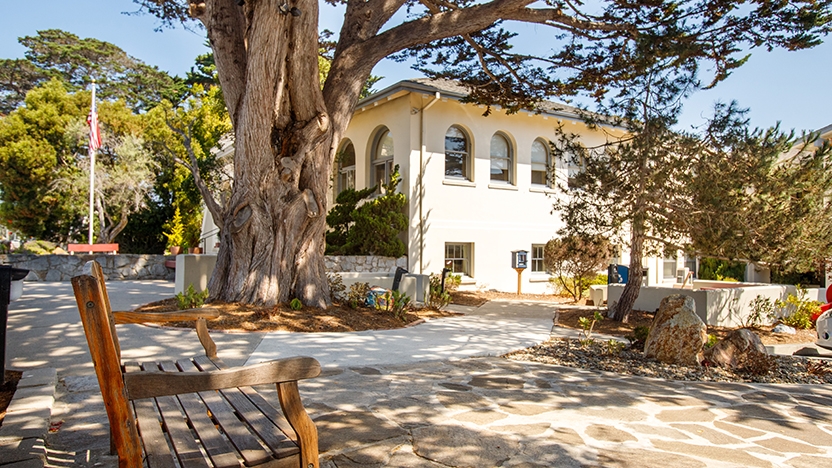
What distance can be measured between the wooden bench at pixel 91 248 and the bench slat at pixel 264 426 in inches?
702

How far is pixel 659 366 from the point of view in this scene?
22.6 ft

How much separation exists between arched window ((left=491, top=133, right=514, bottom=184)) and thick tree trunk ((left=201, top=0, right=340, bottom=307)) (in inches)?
371

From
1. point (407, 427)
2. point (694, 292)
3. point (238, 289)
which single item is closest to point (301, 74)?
point (238, 289)

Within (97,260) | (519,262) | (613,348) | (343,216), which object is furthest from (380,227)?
(97,260)

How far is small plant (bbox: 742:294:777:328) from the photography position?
12031 mm

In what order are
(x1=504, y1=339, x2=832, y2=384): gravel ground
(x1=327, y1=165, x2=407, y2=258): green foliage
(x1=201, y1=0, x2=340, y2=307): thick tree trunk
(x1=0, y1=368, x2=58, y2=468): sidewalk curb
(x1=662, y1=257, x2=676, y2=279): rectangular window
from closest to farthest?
(x1=0, y1=368, x2=58, y2=468): sidewalk curb, (x1=504, y1=339, x2=832, y2=384): gravel ground, (x1=201, y1=0, x2=340, y2=307): thick tree trunk, (x1=327, y1=165, x2=407, y2=258): green foliage, (x1=662, y1=257, x2=676, y2=279): rectangular window

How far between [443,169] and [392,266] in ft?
11.2

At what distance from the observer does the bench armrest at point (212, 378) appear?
2.24 m

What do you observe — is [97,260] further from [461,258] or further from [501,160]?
[501,160]

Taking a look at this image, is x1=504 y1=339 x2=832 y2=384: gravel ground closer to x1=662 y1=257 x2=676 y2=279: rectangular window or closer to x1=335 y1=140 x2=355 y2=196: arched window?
x1=335 y1=140 x2=355 y2=196: arched window

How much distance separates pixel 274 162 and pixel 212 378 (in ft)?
24.8

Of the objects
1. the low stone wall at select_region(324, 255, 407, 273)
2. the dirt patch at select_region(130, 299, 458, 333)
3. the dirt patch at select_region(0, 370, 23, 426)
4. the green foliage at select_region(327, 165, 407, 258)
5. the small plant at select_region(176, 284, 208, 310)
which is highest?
the green foliage at select_region(327, 165, 407, 258)

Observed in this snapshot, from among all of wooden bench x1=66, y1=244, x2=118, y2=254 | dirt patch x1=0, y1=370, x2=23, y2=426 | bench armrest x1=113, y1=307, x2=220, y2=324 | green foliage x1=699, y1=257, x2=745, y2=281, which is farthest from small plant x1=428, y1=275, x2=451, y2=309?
green foliage x1=699, y1=257, x2=745, y2=281

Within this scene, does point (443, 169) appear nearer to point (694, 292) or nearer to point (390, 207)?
point (390, 207)
